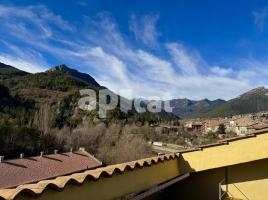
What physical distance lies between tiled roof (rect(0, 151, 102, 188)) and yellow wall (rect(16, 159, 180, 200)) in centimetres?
1327

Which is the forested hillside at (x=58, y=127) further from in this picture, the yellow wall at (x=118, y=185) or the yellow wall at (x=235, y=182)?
the yellow wall at (x=118, y=185)

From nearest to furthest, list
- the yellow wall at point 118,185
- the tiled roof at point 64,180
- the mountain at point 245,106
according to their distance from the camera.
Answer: the tiled roof at point 64,180 → the yellow wall at point 118,185 → the mountain at point 245,106

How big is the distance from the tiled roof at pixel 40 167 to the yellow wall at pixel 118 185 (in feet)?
43.5

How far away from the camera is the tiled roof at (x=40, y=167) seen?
1562 cm

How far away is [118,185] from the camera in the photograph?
6.78ft

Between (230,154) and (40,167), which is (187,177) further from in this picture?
(40,167)

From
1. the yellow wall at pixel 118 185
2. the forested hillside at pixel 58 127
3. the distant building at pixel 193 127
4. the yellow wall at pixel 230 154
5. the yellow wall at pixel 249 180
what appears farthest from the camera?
the distant building at pixel 193 127

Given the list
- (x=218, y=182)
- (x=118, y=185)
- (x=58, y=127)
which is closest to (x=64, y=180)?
(x=118, y=185)

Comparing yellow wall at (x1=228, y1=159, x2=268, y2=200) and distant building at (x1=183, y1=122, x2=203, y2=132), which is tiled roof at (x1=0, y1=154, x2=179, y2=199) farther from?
distant building at (x1=183, y1=122, x2=203, y2=132)

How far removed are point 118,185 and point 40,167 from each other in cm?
1714

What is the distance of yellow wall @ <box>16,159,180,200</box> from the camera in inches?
62.8

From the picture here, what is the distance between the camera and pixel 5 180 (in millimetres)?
14992

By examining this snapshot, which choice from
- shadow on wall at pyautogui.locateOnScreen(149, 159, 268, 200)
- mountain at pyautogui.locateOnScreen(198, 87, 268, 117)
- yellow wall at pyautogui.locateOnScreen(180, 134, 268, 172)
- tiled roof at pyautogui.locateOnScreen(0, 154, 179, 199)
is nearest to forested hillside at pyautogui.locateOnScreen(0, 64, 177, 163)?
shadow on wall at pyautogui.locateOnScreen(149, 159, 268, 200)

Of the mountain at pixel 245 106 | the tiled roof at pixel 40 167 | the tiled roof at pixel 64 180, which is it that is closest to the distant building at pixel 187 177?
the tiled roof at pixel 64 180
